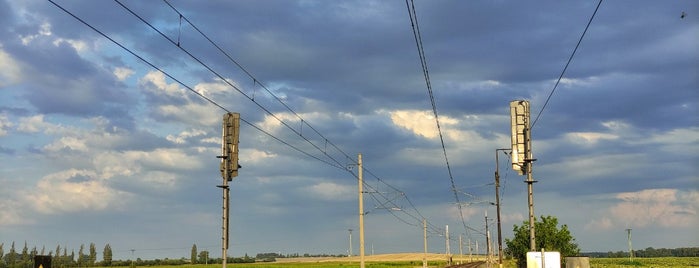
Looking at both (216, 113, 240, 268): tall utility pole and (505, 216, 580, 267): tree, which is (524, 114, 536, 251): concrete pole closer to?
(216, 113, 240, 268): tall utility pole

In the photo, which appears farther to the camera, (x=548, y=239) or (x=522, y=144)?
(x=548, y=239)

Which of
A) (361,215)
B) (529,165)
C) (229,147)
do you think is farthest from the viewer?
(361,215)

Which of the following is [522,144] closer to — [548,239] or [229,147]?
[229,147]

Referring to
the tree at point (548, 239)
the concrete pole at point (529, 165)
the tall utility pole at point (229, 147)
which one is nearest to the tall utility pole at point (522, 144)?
the concrete pole at point (529, 165)

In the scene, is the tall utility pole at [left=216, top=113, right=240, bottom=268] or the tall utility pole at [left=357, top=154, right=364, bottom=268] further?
the tall utility pole at [left=357, top=154, right=364, bottom=268]

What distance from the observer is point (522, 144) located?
31.0 meters

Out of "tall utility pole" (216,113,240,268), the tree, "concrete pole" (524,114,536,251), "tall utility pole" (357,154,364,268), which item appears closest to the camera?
"concrete pole" (524,114,536,251)

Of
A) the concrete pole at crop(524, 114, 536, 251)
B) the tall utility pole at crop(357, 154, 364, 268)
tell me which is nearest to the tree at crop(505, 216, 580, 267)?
the tall utility pole at crop(357, 154, 364, 268)

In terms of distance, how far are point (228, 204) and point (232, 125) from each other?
3670 mm

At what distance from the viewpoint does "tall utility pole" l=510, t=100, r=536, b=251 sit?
1208 inches

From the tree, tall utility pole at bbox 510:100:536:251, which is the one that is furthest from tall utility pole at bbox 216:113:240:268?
the tree

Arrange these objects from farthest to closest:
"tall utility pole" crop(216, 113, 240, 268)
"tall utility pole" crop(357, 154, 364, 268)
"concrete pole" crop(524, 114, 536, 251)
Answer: "tall utility pole" crop(357, 154, 364, 268) → "tall utility pole" crop(216, 113, 240, 268) → "concrete pole" crop(524, 114, 536, 251)

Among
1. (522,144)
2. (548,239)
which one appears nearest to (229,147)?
(522,144)

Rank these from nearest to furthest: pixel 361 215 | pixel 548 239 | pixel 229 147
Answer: pixel 229 147
pixel 361 215
pixel 548 239
